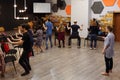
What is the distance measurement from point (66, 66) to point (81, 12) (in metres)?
7.43

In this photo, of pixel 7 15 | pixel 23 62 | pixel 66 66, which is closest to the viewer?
pixel 23 62

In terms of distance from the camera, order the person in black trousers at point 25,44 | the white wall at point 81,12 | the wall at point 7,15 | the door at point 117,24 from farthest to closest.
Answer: the wall at point 7,15 → the white wall at point 81,12 → the door at point 117,24 → the person in black trousers at point 25,44

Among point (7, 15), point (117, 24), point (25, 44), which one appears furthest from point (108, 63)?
point (7, 15)

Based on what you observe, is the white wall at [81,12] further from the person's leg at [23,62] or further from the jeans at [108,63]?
the person's leg at [23,62]

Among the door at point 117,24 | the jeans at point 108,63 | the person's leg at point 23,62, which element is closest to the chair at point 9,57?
the person's leg at point 23,62

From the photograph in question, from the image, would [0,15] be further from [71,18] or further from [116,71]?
[116,71]

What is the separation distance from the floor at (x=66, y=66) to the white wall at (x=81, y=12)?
14.2ft

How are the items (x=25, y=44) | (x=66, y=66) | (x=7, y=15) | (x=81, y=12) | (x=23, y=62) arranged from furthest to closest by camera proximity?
(x=7, y=15) < (x=81, y=12) < (x=66, y=66) < (x=23, y=62) < (x=25, y=44)

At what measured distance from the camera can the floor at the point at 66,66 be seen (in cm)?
649

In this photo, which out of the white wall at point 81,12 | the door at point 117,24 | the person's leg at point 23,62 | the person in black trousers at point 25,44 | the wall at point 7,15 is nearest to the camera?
the person in black trousers at point 25,44

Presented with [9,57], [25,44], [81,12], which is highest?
[81,12]

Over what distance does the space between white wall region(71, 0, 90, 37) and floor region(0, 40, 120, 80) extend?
4.31m

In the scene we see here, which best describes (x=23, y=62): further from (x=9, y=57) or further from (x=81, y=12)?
(x=81, y=12)

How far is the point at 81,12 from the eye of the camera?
570 inches
